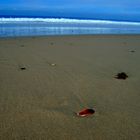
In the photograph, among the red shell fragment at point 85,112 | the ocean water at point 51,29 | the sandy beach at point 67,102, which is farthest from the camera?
the ocean water at point 51,29

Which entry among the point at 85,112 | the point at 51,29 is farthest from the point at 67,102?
the point at 51,29

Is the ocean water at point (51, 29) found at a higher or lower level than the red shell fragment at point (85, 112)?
higher

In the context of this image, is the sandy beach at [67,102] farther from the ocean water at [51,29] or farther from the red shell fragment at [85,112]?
the ocean water at [51,29]

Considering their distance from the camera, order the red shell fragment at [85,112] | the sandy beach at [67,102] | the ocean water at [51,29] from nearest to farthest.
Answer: the sandy beach at [67,102]
the red shell fragment at [85,112]
the ocean water at [51,29]

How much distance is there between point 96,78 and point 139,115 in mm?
1079

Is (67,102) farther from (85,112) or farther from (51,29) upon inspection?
(51,29)

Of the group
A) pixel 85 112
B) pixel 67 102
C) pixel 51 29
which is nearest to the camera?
Result: pixel 85 112

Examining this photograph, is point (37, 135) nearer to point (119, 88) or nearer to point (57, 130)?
point (57, 130)

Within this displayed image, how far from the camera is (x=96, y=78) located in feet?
9.16

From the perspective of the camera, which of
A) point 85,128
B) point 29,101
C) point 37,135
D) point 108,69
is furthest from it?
point 108,69

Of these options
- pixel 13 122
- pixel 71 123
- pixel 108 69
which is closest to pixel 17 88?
pixel 13 122

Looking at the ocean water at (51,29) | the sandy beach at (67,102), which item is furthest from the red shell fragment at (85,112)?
the ocean water at (51,29)

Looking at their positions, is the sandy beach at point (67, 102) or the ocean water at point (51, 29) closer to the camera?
the sandy beach at point (67, 102)

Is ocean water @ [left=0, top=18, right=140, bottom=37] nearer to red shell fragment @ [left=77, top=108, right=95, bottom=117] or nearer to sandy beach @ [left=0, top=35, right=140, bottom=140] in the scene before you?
sandy beach @ [left=0, top=35, right=140, bottom=140]
